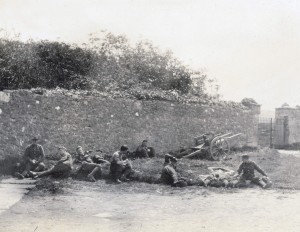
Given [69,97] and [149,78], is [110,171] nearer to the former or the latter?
[69,97]

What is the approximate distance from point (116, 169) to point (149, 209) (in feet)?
10.9

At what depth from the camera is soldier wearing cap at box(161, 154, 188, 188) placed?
1077 cm

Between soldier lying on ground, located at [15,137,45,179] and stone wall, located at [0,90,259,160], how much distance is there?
0.67 m

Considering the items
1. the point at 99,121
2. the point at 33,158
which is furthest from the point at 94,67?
the point at 33,158

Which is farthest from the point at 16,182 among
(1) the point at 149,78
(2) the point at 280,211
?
(1) the point at 149,78

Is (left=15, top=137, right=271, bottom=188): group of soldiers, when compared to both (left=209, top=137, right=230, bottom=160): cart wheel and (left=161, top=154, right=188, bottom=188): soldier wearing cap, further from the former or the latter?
(left=209, top=137, right=230, bottom=160): cart wheel

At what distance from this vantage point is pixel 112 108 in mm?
14992

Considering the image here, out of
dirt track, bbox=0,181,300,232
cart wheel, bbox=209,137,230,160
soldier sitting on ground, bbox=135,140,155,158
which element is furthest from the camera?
cart wheel, bbox=209,137,230,160

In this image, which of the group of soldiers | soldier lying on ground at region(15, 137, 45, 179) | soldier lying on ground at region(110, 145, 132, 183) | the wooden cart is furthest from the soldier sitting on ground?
soldier lying on ground at region(15, 137, 45, 179)

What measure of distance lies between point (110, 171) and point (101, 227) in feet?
15.7

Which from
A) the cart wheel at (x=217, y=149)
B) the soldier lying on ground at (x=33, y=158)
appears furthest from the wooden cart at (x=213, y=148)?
the soldier lying on ground at (x=33, y=158)

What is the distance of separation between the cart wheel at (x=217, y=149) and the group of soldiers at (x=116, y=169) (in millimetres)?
3720

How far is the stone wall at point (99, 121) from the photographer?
41.6 feet

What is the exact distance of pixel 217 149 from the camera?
15.2 meters
